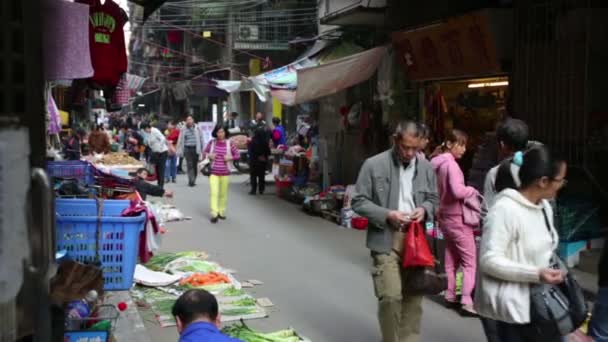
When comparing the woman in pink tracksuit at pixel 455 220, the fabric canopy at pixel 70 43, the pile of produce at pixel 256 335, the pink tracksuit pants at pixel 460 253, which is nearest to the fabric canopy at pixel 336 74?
the woman in pink tracksuit at pixel 455 220

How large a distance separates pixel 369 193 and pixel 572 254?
12.9 ft

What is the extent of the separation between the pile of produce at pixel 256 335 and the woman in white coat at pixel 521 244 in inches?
100

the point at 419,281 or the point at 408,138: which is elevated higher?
the point at 408,138

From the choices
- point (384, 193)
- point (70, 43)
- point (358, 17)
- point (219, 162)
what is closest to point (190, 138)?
point (219, 162)

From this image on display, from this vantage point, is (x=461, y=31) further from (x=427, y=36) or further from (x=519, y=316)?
(x=519, y=316)

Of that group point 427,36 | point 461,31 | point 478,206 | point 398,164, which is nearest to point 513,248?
point 398,164

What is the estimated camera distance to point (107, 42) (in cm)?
552

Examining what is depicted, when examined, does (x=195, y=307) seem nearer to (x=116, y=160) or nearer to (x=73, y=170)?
(x=73, y=170)

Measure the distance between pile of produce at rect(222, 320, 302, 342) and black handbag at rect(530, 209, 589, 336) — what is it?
2.74 metres

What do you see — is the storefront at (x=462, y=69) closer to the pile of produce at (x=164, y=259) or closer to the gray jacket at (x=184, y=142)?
the pile of produce at (x=164, y=259)

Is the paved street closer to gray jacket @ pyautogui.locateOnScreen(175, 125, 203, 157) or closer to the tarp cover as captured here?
the tarp cover

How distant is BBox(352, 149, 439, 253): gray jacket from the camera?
469 centimetres

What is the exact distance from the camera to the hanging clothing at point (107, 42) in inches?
213

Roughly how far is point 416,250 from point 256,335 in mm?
1770
